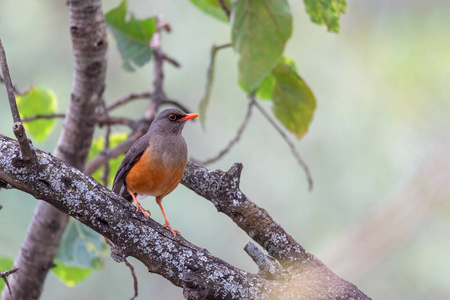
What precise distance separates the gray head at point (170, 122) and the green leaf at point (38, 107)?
172 cm

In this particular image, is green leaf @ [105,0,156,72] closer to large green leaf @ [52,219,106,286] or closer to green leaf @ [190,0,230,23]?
green leaf @ [190,0,230,23]

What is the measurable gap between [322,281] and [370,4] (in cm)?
720

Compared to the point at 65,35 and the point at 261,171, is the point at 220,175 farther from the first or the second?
the point at 65,35

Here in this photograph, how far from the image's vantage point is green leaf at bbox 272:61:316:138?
4.31 meters

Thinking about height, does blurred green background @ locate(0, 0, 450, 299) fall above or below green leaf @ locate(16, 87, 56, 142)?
above

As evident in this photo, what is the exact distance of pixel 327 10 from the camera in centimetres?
391

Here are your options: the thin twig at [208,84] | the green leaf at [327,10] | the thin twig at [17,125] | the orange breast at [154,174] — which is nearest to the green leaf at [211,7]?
the thin twig at [208,84]

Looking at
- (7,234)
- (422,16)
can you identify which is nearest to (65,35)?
(7,234)

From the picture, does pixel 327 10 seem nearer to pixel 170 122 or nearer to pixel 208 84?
pixel 208 84

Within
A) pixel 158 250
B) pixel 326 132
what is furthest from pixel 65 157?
pixel 326 132

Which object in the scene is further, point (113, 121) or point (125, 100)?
point (125, 100)

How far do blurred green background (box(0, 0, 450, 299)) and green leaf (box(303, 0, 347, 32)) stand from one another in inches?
87.7

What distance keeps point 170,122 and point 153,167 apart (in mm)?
683

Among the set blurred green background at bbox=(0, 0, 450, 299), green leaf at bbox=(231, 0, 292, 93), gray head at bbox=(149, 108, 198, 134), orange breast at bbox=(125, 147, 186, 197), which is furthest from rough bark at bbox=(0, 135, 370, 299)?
blurred green background at bbox=(0, 0, 450, 299)
